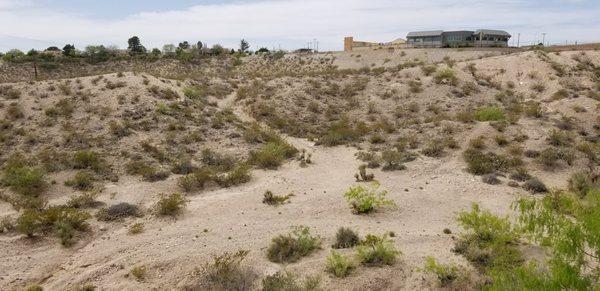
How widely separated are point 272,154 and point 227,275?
1016 centimetres

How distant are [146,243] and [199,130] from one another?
11424 millimetres

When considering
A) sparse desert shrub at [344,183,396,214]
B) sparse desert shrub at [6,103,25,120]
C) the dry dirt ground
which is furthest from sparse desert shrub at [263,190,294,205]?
sparse desert shrub at [6,103,25,120]

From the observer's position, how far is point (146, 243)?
44.2 ft

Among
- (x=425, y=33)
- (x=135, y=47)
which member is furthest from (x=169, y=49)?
(x=425, y=33)

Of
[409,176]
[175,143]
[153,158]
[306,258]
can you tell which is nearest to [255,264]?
[306,258]

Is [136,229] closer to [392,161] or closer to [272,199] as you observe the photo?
[272,199]

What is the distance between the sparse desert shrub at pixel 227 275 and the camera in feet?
36.9

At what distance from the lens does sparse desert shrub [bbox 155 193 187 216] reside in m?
15.4

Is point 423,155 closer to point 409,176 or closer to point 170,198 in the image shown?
point 409,176

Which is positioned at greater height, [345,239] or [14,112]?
[14,112]

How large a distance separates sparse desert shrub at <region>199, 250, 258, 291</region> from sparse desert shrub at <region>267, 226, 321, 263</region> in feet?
2.81

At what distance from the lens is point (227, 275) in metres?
11.5

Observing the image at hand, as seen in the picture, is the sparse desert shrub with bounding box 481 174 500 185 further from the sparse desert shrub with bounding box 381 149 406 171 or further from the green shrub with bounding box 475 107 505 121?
the green shrub with bounding box 475 107 505 121

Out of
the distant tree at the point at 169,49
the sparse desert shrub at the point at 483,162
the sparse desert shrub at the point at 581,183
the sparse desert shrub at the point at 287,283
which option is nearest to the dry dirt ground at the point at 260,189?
the sparse desert shrub at the point at 287,283
